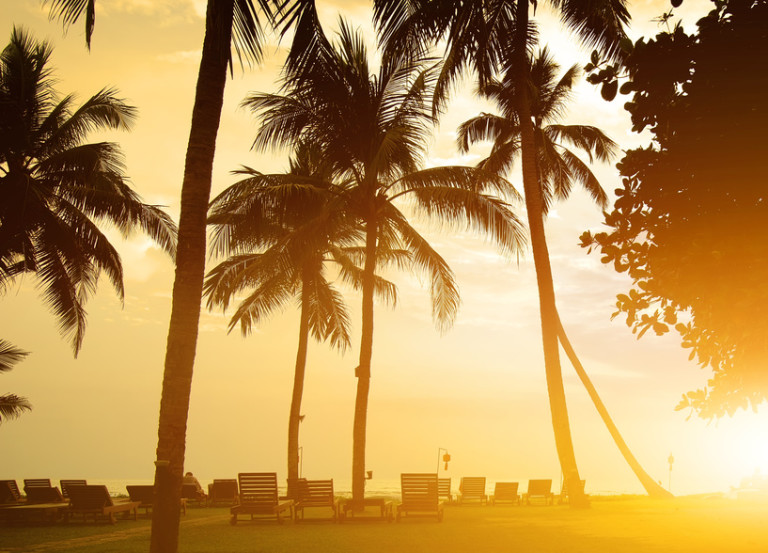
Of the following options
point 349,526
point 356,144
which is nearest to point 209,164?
point 349,526

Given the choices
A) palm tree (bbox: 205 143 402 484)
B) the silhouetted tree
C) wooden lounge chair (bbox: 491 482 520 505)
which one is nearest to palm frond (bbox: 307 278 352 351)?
palm tree (bbox: 205 143 402 484)

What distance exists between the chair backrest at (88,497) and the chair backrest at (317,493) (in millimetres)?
4571

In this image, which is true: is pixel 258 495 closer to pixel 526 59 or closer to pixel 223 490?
pixel 223 490

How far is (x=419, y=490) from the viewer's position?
1681 centimetres

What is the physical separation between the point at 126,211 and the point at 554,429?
511 inches

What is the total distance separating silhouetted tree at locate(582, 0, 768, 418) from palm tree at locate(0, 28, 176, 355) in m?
16.1

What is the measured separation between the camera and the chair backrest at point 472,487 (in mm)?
24514

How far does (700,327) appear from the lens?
6.53m

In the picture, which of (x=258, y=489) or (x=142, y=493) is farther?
(x=142, y=493)

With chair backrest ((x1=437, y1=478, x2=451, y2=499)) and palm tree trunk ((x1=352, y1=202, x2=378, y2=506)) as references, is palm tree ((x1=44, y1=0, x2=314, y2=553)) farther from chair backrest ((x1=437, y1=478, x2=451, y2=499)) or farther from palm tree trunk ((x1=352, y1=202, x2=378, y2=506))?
chair backrest ((x1=437, y1=478, x2=451, y2=499))

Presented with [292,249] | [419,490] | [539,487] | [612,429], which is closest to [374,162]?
[292,249]

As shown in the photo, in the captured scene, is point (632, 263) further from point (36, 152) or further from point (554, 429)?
point (36, 152)

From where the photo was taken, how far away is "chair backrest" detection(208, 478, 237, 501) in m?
23.5

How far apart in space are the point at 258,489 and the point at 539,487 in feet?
40.5
